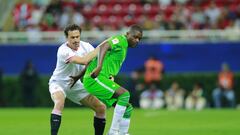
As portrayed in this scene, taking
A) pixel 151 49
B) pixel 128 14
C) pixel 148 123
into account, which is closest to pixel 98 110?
pixel 148 123

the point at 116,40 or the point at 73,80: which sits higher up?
the point at 116,40

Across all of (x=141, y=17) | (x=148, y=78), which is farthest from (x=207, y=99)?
(x=141, y=17)

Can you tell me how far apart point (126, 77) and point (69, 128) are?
13.1 metres

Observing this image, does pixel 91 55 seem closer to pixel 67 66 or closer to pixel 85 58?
pixel 85 58

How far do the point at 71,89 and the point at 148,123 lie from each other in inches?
335

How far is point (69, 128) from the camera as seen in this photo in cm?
2106

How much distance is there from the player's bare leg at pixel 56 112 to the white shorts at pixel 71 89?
0.12 metres

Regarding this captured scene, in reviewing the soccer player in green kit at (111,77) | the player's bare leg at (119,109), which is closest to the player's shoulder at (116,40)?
the soccer player in green kit at (111,77)

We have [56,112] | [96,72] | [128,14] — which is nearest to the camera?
[96,72]

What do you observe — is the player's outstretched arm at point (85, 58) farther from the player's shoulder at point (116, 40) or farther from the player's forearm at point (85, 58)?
the player's shoulder at point (116, 40)

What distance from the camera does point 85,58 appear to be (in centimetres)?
1466

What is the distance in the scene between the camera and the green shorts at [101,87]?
14883 millimetres

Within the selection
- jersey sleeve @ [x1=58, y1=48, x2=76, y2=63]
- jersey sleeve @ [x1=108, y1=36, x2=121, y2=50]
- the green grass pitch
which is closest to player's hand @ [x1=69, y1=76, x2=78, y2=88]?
jersey sleeve @ [x1=58, y1=48, x2=76, y2=63]

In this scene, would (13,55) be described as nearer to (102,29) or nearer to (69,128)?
(102,29)
